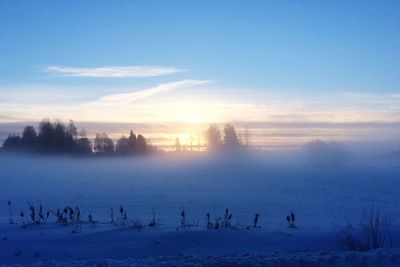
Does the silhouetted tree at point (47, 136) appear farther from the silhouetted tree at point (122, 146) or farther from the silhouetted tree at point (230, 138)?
the silhouetted tree at point (230, 138)

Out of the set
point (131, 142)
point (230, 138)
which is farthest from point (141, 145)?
point (230, 138)

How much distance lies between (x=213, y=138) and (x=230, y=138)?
372cm

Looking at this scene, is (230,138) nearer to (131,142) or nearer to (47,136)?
(131,142)

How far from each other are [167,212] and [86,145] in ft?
236

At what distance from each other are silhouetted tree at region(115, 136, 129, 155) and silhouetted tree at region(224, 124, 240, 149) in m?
20.1

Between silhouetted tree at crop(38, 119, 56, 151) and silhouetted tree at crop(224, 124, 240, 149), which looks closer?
silhouetted tree at crop(38, 119, 56, 151)

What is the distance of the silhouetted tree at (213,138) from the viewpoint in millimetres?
97812

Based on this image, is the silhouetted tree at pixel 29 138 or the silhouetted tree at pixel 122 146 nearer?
the silhouetted tree at pixel 29 138

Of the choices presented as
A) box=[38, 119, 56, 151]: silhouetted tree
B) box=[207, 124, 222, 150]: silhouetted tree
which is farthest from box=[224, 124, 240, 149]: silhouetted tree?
box=[38, 119, 56, 151]: silhouetted tree

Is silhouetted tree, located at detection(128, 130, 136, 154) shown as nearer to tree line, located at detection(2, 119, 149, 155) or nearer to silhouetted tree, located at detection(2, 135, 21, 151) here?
tree line, located at detection(2, 119, 149, 155)

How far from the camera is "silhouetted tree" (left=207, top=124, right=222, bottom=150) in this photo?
3851 inches

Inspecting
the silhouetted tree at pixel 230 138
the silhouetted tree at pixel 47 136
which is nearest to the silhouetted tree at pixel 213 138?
the silhouetted tree at pixel 230 138

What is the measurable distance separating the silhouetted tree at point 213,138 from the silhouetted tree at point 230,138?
5.08 feet

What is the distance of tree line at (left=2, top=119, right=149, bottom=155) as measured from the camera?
79062 mm
